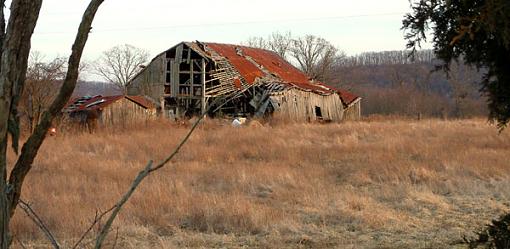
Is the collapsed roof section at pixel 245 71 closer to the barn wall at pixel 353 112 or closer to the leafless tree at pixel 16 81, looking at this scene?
the barn wall at pixel 353 112

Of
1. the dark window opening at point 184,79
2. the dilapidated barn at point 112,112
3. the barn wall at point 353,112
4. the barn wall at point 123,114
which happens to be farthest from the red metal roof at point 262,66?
the barn wall at point 123,114

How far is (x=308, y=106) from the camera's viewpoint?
3750 cm

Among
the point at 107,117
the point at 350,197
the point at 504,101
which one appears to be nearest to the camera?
the point at 504,101

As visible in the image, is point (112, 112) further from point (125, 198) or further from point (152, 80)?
point (125, 198)

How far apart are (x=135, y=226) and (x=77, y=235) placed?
785 millimetres

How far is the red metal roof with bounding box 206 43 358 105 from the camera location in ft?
123

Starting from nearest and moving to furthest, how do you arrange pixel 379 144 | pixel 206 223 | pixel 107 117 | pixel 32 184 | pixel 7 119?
pixel 7 119 < pixel 206 223 < pixel 32 184 < pixel 379 144 < pixel 107 117

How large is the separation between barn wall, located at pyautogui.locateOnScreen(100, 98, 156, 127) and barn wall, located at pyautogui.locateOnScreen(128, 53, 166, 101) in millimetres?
5105

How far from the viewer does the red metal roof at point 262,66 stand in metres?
37.5

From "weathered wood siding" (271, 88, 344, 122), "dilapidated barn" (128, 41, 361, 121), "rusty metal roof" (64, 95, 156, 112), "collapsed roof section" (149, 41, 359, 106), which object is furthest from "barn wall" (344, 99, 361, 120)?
"rusty metal roof" (64, 95, 156, 112)

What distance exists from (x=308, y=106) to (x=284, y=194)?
2785cm

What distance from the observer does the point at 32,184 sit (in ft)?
36.0

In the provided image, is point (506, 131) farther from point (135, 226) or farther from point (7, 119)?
point (7, 119)

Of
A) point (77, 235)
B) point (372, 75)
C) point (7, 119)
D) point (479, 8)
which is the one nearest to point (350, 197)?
point (77, 235)
